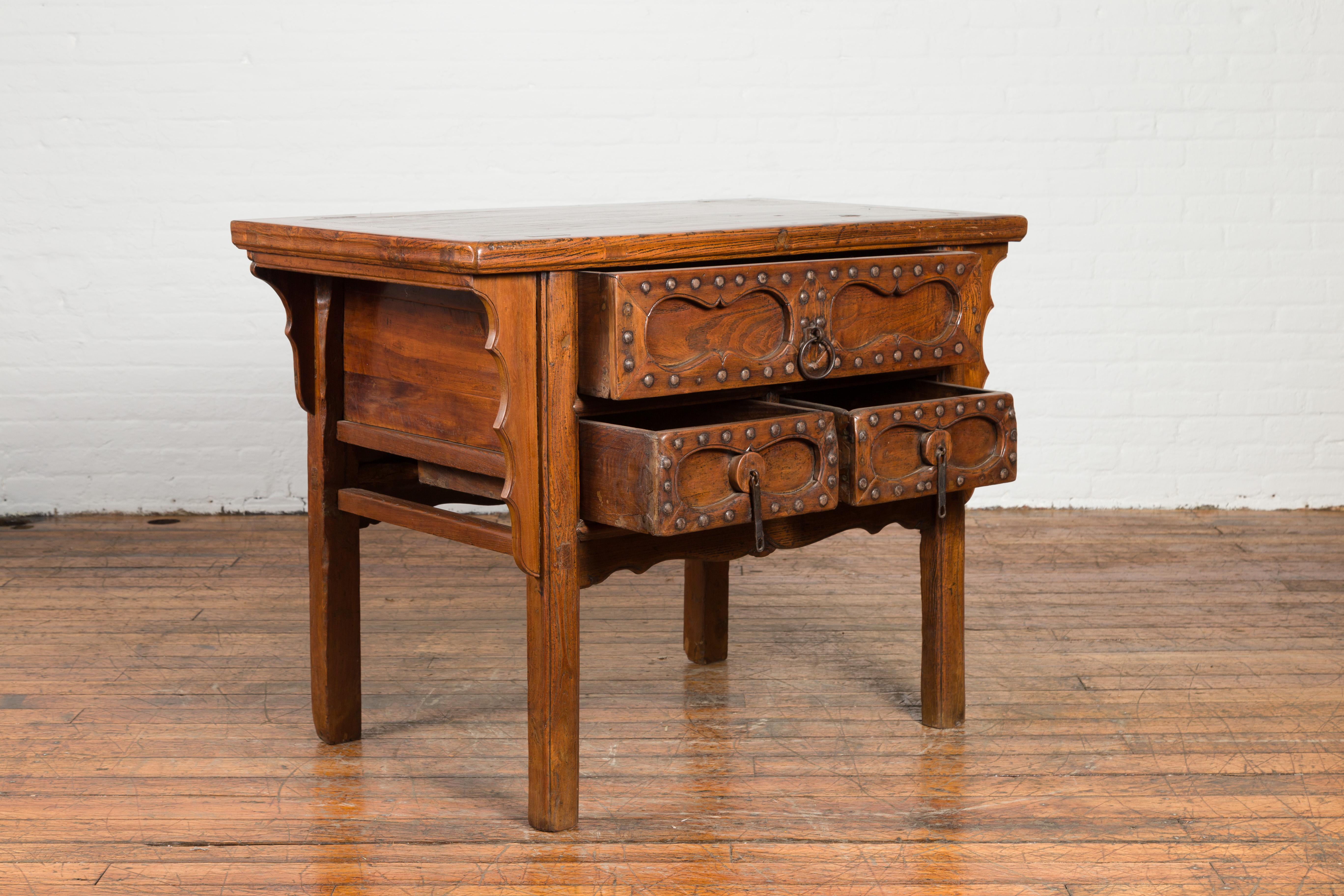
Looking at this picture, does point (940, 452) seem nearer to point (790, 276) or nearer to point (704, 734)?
point (790, 276)

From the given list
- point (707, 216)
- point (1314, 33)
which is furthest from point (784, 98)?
point (707, 216)

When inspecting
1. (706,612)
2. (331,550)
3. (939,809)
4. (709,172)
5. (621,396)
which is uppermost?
(709,172)

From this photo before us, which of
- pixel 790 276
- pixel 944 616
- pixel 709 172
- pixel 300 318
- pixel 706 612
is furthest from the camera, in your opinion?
pixel 709 172

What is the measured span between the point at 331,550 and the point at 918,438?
1044mm

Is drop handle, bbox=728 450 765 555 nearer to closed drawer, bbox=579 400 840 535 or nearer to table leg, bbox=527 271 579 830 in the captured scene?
closed drawer, bbox=579 400 840 535

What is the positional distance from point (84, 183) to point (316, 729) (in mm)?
2585

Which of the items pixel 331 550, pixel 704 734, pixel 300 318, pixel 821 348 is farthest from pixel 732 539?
pixel 300 318

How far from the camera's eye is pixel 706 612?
3.19 metres

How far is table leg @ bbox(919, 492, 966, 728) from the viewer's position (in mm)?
2777

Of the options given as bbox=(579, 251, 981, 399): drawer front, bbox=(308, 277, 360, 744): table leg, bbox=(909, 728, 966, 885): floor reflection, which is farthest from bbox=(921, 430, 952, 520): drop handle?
bbox=(308, 277, 360, 744): table leg

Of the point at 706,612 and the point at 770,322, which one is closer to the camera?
the point at 770,322

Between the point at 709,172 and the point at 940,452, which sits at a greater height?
the point at 709,172

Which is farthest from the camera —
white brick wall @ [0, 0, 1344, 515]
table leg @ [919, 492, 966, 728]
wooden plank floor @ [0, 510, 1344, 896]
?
white brick wall @ [0, 0, 1344, 515]

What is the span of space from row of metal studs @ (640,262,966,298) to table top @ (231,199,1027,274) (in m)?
0.05
